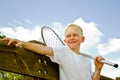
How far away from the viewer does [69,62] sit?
2703 mm

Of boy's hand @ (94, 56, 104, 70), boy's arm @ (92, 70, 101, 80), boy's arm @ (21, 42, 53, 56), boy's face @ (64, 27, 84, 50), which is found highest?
boy's face @ (64, 27, 84, 50)

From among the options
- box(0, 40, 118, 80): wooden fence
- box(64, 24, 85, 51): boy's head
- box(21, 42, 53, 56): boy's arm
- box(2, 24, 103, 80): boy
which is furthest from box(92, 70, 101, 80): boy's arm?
box(21, 42, 53, 56): boy's arm

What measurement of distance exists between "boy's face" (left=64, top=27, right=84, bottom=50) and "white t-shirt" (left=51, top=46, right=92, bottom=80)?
145 mm

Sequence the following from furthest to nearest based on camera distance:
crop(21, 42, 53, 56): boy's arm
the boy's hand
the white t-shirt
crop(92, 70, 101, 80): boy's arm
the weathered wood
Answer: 1. crop(92, 70, 101, 80): boy's arm
2. the boy's hand
3. the white t-shirt
4. crop(21, 42, 53, 56): boy's arm
5. the weathered wood

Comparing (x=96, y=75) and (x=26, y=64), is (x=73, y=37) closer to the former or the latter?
(x=96, y=75)

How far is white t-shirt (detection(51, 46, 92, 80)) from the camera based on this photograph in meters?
2.58

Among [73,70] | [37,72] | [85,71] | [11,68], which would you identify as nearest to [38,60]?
[37,72]

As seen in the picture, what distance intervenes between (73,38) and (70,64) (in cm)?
40

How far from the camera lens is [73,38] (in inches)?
120

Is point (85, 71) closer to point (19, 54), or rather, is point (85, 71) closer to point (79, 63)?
point (79, 63)

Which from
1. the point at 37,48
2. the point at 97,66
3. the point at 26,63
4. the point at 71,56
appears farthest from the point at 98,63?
the point at 26,63

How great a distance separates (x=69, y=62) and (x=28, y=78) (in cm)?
52

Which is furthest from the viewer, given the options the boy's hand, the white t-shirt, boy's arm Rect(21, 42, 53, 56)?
the boy's hand

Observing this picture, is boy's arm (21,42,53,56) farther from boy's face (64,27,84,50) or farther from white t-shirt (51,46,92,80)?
boy's face (64,27,84,50)
